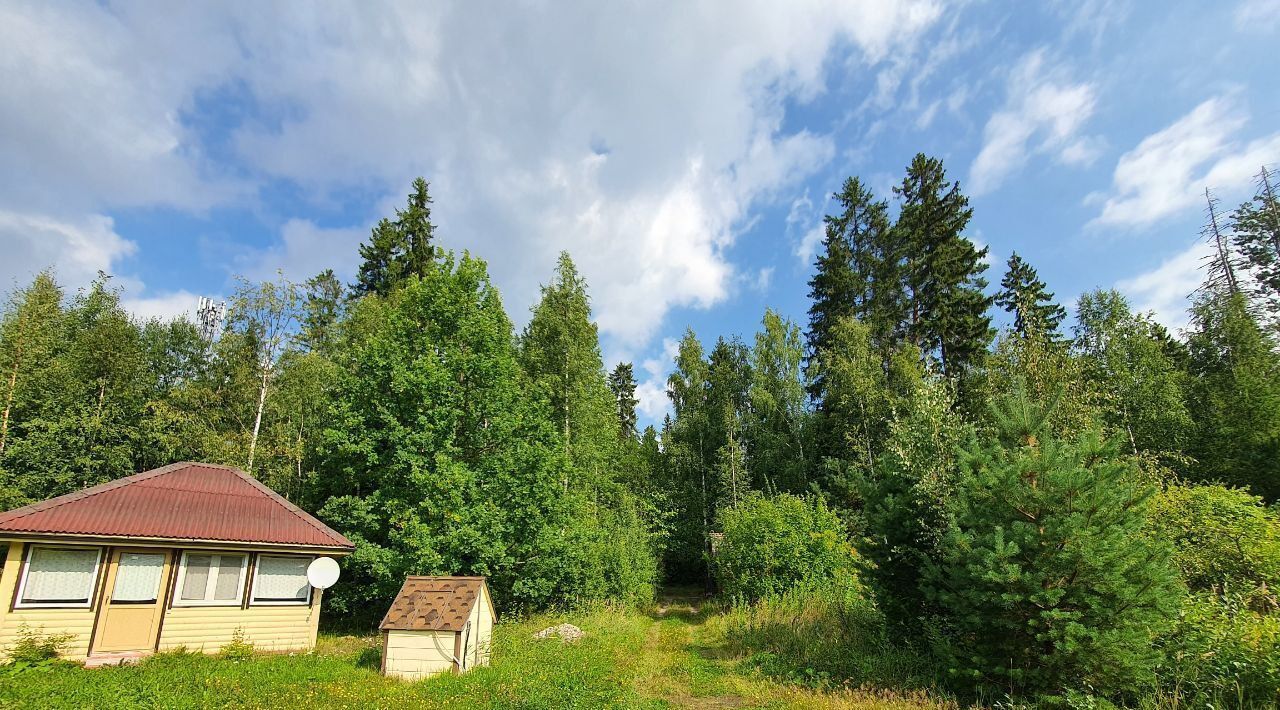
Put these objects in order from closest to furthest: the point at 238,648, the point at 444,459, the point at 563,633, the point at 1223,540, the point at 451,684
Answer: the point at 1223,540, the point at 451,684, the point at 238,648, the point at 563,633, the point at 444,459

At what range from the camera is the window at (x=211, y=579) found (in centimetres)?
1190

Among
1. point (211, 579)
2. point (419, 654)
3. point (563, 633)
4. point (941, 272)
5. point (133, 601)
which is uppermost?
point (941, 272)

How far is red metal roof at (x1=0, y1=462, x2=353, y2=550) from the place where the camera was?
1084 centimetres

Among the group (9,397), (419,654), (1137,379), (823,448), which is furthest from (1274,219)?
(9,397)

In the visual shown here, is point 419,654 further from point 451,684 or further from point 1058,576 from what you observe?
point 1058,576

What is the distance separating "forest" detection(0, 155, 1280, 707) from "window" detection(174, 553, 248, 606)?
2739 mm

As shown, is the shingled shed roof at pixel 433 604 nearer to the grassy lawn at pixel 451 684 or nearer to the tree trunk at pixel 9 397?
the grassy lawn at pixel 451 684

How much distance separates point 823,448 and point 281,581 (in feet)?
78.2

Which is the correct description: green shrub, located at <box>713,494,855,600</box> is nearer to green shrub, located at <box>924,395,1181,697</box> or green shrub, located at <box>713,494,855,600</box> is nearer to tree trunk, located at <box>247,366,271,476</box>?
green shrub, located at <box>924,395,1181,697</box>

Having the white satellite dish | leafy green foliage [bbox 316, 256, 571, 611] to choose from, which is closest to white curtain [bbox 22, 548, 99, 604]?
the white satellite dish

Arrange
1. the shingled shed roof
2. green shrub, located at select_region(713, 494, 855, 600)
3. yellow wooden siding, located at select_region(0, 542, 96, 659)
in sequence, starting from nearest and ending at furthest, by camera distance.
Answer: the shingled shed roof, yellow wooden siding, located at select_region(0, 542, 96, 659), green shrub, located at select_region(713, 494, 855, 600)

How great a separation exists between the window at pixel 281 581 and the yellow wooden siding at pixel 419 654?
15.4 ft

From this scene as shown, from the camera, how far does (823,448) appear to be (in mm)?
27672

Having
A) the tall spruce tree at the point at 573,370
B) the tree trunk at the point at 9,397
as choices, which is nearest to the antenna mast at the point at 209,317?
the tree trunk at the point at 9,397
